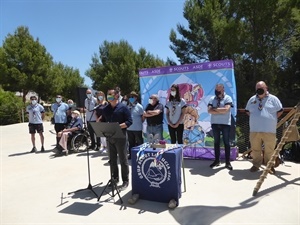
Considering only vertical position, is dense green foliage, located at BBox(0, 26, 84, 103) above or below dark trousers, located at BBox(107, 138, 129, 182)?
above

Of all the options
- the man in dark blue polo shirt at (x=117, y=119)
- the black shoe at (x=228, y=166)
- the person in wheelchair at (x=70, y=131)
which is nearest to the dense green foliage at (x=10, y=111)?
the person in wheelchair at (x=70, y=131)

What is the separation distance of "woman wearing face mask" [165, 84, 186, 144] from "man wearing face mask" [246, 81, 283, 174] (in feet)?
4.66

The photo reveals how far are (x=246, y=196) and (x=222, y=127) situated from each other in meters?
1.75

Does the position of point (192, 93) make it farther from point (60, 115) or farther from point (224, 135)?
point (60, 115)

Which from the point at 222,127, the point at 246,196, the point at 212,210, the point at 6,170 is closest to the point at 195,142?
the point at 222,127

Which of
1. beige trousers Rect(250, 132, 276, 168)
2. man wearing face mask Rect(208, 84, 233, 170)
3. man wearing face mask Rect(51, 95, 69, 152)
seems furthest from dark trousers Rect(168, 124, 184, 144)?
man wearing face mask Rect(51, 95, 69, 152)

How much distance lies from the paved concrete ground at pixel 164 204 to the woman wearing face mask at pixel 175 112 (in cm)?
80

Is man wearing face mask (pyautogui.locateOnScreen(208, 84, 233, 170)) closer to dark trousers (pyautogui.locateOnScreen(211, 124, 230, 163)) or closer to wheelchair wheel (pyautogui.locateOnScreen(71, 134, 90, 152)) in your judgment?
dark trousers (pyautogui.locateOnScreen(211, 124, 230, 163))

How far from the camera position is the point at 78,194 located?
15.4 ft

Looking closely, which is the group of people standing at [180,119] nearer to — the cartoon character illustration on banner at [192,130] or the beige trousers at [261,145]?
the beige trousers at [261,145]

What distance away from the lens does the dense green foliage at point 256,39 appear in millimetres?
15031

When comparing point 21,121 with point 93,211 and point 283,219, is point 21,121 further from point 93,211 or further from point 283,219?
point 283,219

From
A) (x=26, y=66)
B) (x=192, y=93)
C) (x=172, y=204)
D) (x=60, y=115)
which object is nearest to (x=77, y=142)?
(x=60, y=115)

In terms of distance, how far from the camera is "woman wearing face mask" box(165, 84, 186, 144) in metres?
6.09
